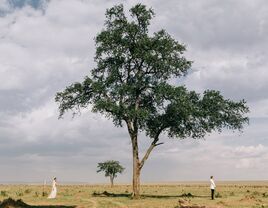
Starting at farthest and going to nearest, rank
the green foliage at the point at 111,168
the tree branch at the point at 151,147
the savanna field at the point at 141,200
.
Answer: the green foliage at the point at 111,168 < the tree branch at the point at 151,147 < the savanna field at the point at 141,200

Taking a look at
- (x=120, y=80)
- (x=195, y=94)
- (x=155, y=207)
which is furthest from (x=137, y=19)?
(x=155, y=207)

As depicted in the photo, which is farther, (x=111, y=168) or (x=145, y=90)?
(x=111, y=168)

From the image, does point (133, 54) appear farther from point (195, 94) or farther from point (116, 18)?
point (195, 94)

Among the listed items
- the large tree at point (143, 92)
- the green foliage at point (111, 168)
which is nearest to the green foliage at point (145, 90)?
the large tree at point (143, 92)

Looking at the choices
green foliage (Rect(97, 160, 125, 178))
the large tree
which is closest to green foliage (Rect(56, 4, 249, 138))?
the large tree

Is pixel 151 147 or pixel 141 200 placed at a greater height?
pixel 151 147

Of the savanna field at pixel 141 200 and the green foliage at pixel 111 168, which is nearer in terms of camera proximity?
the savanna field at pixel 141 200

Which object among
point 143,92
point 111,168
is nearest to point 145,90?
point 143,92

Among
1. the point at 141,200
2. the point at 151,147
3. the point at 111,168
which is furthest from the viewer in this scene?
the point at 111,168

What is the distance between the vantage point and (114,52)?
51.2 m

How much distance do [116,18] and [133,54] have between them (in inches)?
205

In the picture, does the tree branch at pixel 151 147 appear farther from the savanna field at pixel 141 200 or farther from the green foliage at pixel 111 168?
the green foliage at pixel 111 168

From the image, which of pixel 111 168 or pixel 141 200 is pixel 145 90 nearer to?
pixel 141 200

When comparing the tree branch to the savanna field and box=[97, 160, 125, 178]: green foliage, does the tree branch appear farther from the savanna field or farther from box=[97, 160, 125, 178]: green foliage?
box=[97, 160, 125, 178]: green foliage
